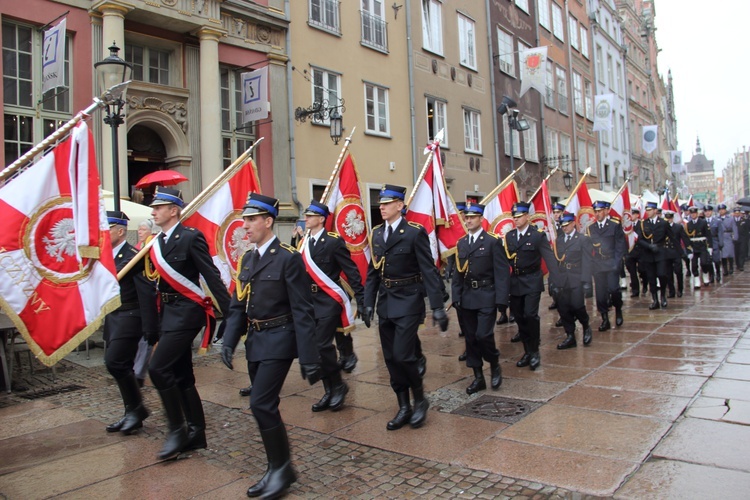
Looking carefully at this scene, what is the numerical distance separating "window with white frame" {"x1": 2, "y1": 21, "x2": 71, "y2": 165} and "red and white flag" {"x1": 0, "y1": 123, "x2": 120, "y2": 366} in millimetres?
8734

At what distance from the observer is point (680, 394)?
5.95m

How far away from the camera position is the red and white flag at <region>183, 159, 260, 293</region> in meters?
6.88

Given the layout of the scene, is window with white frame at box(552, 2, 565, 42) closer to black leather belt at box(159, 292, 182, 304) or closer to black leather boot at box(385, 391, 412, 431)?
black leather boot at box(385, 391, 412, 431)

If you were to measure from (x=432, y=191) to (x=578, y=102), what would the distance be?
108ft

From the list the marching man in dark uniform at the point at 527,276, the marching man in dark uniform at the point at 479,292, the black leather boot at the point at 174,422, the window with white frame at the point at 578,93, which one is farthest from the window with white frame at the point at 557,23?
the black leather boot at the point at 174,422

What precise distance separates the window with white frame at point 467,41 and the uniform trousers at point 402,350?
20.9 metres

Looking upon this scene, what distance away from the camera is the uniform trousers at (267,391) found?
4098 millimetres

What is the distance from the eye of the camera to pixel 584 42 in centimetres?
3959

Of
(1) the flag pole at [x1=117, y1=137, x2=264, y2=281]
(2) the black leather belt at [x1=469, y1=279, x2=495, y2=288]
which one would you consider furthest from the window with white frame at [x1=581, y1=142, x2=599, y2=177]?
(1) the flag pole at [x1=117, y1=137, x2=264, y2=281]

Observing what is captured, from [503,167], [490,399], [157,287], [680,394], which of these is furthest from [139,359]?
[503,167]

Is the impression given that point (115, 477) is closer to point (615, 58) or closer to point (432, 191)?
point (432, 191)

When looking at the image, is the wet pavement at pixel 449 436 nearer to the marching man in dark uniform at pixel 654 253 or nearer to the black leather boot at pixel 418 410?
the black leather boot at pixel 418 410

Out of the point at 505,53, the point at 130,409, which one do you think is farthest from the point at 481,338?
the point at 505,53

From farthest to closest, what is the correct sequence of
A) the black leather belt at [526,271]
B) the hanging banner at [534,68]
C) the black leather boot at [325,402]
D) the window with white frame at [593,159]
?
the window with white frame at [593,159], the hanging banner at [534,68], the black leather belt at [526,271], the black leather boot at [325,402]
